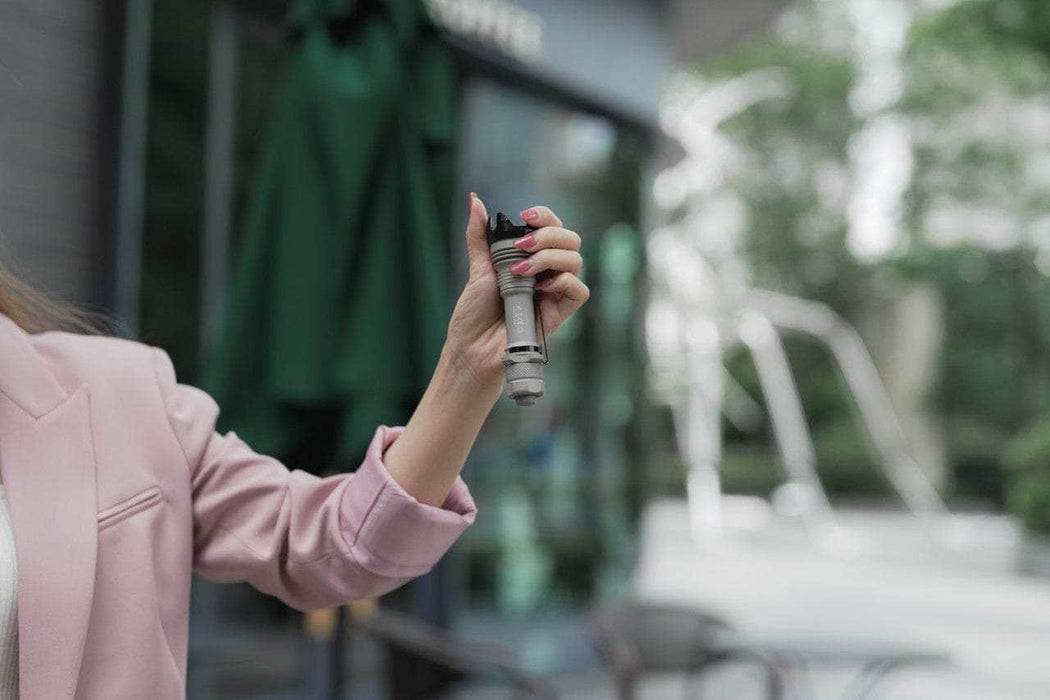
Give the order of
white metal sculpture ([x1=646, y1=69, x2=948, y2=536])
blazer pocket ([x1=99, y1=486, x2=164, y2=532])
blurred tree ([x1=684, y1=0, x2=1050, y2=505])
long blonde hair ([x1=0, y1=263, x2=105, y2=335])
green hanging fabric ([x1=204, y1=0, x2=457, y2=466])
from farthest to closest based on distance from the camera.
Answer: blurred tree ([x1=684, y1=0, x2=1050, y2=505]), white metal sculpture ([x1=646, y1=69, x2=948, y2=536]), green hanging fabric ([x1=204, y1=0, x2=457, y2=466]), long blonde hair ([x1=0, y1=263, x2=105, y2=335]), blazer pocket ([x1=99, y1=486, x2=164, y2=532])

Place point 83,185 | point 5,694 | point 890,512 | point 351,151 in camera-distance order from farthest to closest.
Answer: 1. point 890,512
2. point 83,185
3. point 351,151
4. point 5,694

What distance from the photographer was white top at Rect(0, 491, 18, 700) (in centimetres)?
108

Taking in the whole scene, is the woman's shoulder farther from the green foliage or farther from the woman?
the green foliage

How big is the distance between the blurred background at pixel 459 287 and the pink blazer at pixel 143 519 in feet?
0.86

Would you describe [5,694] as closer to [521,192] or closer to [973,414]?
[521,192]

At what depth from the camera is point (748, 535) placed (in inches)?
652

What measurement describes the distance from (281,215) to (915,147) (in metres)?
20.5

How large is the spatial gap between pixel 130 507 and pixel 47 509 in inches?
3.4

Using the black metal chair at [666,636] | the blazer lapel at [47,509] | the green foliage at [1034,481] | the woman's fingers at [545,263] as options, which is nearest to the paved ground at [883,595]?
the black metal chair at [666,636]

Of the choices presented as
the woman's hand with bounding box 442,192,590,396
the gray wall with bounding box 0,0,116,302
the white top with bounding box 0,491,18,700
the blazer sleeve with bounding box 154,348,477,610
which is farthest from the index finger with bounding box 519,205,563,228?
the gray wall with bounding box 0,0,116,302

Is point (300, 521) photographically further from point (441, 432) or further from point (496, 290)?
point (496, 290)

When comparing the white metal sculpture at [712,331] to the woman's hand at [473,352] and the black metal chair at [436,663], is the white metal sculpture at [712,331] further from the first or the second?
the woman's hand at [473,352]

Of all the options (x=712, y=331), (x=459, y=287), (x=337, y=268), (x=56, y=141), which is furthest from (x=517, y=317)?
(x=712, y=331)

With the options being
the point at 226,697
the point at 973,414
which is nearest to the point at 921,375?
the point at 973,414
